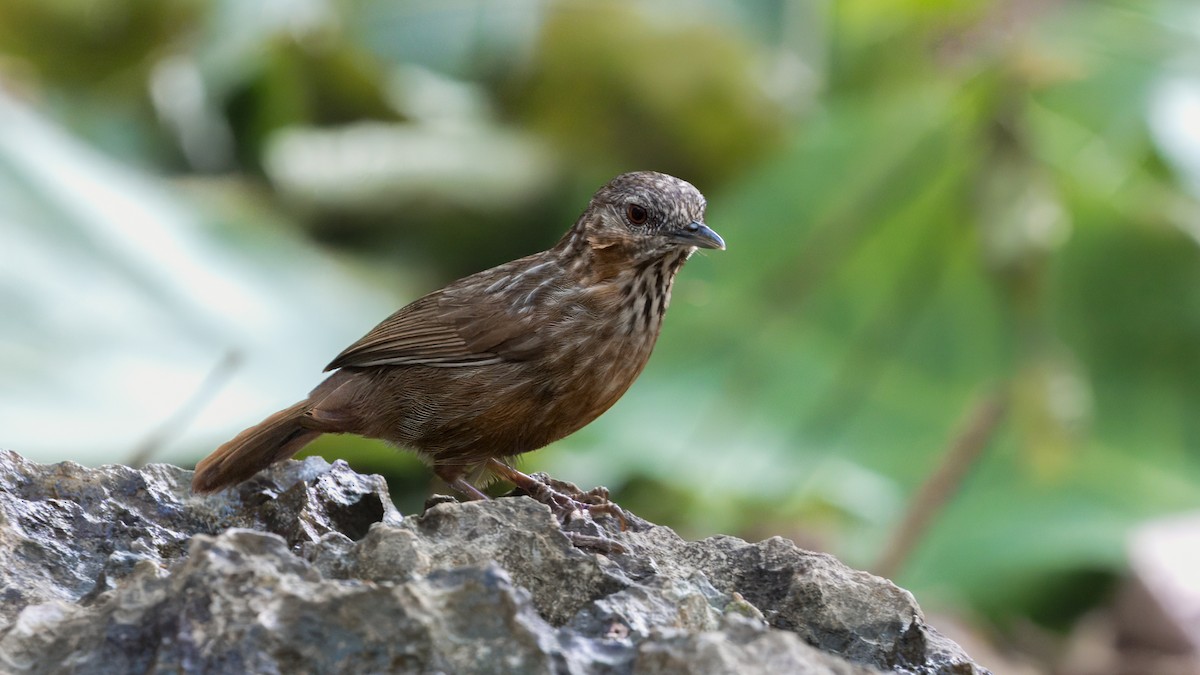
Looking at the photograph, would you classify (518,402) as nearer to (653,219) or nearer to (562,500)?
(562,500)

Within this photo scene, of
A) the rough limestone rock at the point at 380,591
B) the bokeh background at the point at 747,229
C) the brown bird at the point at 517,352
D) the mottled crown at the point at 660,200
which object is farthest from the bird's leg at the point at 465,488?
the bokeh background at the point at 747,229

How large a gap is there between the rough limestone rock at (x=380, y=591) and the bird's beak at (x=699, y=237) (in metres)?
0.93

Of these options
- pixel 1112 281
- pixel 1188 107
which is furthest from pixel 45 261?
pixel 1188 107

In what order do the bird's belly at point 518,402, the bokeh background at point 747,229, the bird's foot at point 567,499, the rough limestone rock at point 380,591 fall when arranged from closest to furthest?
1. the rough limestone rock at point 380,591
2. the bird's foot at point 567,499
3. the bird's belly at point 518,402
4. the bokeh background at point 747,229

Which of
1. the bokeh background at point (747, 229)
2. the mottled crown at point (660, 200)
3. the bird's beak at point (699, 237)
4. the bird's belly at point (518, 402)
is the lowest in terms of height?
the bird's belly at point (518, 402)

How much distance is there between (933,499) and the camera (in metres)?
6.15

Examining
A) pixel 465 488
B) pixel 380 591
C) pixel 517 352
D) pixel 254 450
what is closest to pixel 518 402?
pixel 517 352

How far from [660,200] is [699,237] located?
0.16 metres

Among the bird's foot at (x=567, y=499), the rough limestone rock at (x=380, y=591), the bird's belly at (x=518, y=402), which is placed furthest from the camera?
the bird's belly at (x=518, y=402)

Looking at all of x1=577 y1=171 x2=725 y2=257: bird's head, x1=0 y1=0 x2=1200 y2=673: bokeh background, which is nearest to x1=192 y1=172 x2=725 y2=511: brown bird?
x1=577 y1=171 x2=725 y2=257: bird's head

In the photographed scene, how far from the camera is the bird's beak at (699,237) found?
389cm

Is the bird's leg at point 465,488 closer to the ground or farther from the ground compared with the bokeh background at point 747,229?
closer to the ground

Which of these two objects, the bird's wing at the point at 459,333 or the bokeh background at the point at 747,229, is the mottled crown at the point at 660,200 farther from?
the bokeh background at the point at 747,229

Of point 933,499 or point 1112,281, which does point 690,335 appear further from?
point 1112,281
